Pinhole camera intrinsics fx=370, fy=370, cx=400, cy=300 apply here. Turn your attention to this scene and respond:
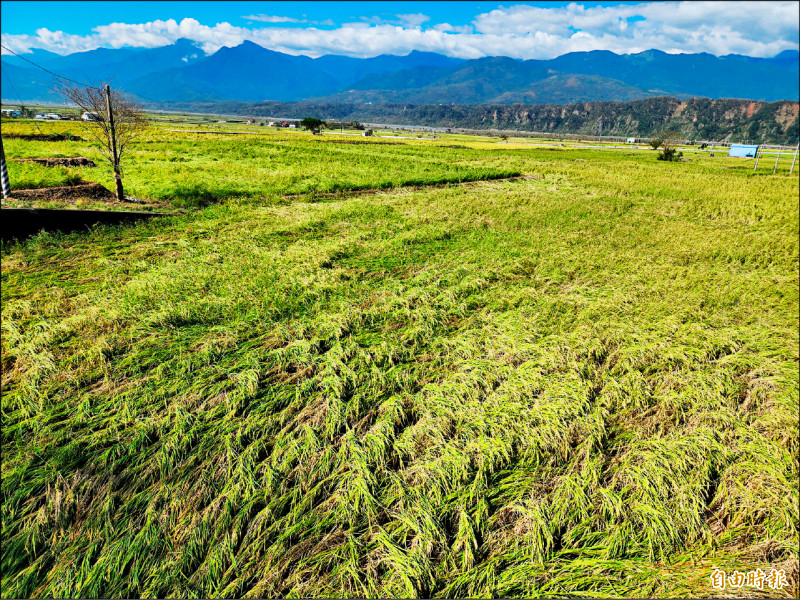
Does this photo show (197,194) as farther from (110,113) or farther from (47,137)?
(47,137)

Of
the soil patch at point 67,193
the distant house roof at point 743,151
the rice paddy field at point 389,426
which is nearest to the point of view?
the rice paddy field at point 389,426

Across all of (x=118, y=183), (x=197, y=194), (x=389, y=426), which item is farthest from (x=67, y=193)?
(x=389, y=426)

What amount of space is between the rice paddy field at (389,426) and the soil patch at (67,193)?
229 inches

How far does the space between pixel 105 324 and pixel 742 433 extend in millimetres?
9151

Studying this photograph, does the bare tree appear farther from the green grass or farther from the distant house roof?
the distant house roof

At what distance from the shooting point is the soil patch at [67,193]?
1375cm

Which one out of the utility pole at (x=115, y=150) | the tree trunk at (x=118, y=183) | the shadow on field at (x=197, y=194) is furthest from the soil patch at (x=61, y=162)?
the tree trunk at (x=118, y=183)

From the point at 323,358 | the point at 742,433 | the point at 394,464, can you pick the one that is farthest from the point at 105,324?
the point at 742,433

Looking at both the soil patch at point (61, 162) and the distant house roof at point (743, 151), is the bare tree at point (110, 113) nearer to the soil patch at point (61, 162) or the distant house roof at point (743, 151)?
the soil patch at point (61, 162)

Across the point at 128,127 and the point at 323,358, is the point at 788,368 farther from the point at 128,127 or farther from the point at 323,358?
the point at 128,127

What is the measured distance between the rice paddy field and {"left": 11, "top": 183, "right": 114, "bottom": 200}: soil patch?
5.81m

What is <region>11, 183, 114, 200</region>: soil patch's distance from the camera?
1375 centimetres

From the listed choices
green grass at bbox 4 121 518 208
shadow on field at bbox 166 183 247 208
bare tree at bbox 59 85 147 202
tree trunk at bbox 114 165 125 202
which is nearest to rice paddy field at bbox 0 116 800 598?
tree trunk at bbox 114 165 125 202

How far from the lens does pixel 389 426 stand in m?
4.24
